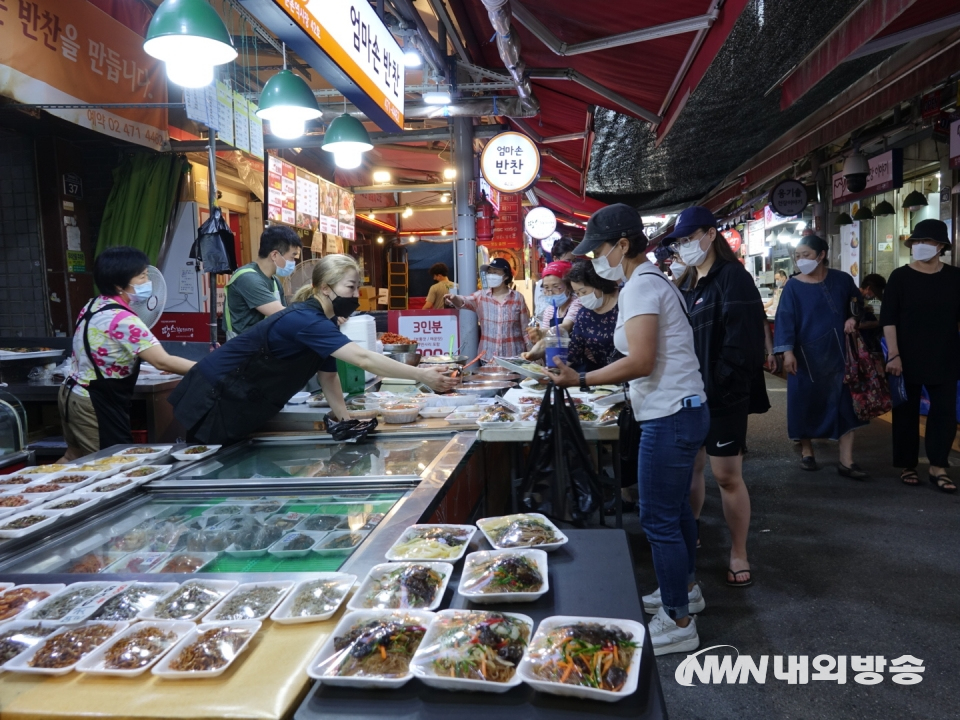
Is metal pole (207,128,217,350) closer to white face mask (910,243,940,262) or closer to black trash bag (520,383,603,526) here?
black trash bag (520,383,603,526)

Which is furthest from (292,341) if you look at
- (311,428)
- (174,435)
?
(174,435)

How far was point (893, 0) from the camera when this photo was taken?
13.2 feet

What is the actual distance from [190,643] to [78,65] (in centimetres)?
644

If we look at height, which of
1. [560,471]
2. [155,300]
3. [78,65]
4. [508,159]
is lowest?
[560,471]

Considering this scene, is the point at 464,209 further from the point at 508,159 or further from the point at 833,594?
the point at 833,594

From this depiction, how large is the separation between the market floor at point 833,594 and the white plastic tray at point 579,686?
165cm

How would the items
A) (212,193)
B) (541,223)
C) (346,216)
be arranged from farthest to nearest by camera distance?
(541,223) → (346,216) → (212,193)

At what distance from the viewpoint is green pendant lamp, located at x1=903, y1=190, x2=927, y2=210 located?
27.7ft

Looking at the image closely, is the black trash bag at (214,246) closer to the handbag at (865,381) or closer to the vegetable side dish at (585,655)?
the vegetable side dish at (585,655)

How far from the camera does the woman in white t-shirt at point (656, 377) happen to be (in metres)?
2.90

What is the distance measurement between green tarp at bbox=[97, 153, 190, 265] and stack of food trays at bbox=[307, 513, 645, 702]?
27.6 feet

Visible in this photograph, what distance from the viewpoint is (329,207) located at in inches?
401

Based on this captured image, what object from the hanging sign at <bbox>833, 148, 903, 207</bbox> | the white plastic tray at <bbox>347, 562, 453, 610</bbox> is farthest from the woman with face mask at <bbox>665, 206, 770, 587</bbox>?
the hanging sign at <bbox>833, 148, 903, 207</bbox>

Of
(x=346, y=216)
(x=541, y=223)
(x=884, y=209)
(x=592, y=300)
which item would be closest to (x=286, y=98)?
(x=592, y=300)
